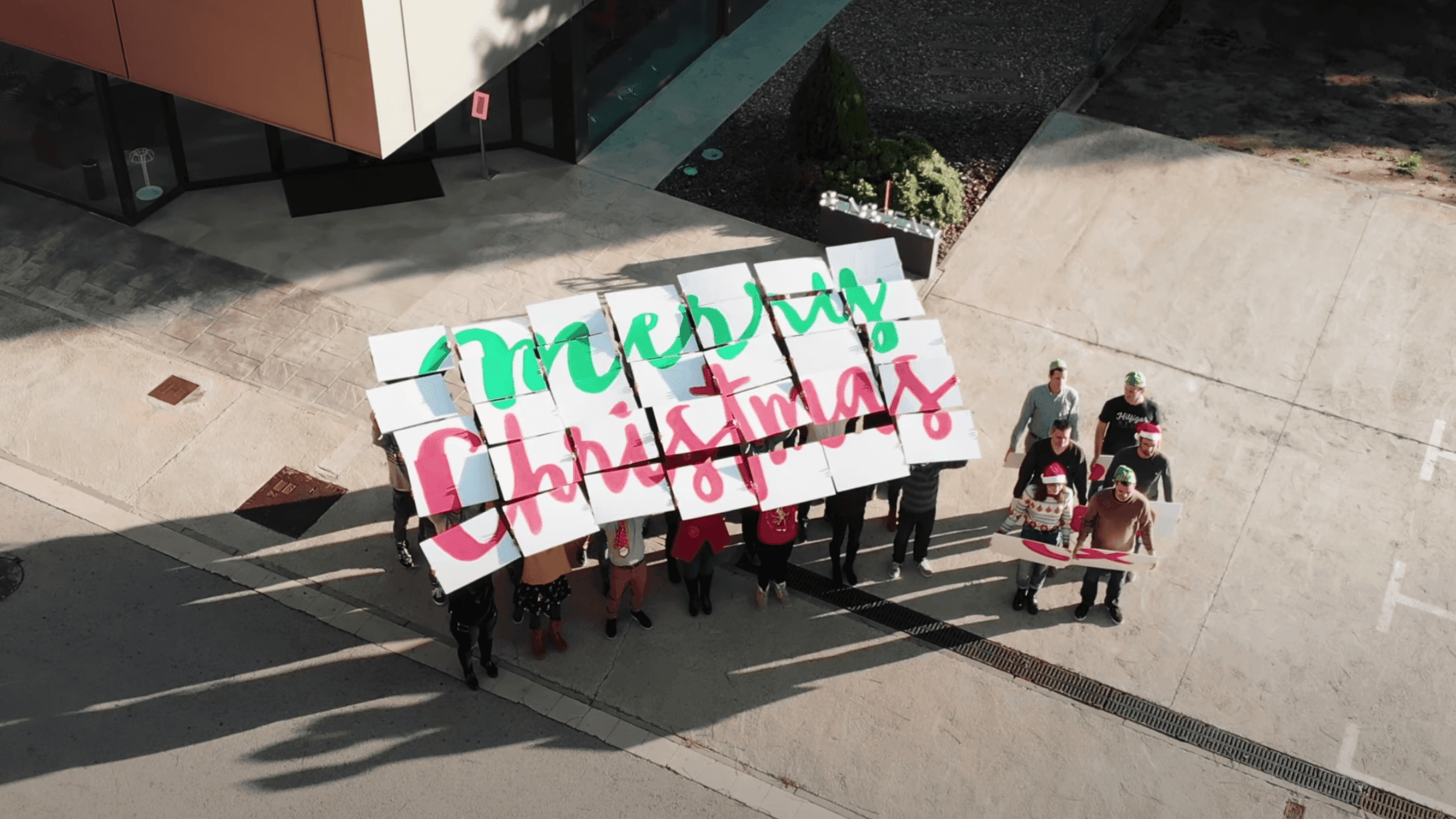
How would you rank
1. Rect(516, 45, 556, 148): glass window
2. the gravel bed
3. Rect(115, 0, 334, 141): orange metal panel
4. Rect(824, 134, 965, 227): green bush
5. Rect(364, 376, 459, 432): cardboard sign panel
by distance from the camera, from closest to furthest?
Rect(364, 376, 459, 432): cardboard sign panel
Rect(115, 0, 334, 141): orange metal panel
Rect(824, 134, 965, 227): green bush
Rect(516, 45, 556, 148): glass window
the gravel bed

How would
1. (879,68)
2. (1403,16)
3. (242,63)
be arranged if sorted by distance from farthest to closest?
(1403,16), (879,68), (242,63)

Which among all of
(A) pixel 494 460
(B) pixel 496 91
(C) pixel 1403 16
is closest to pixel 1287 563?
(A) pixel 494 460

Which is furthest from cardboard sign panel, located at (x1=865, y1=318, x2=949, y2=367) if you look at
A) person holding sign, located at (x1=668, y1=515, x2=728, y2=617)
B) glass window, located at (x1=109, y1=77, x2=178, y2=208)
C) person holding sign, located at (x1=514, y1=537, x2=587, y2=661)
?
glass window, located at (x1=109, y1=77, x2=178, y2=208)

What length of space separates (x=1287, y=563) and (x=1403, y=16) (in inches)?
512

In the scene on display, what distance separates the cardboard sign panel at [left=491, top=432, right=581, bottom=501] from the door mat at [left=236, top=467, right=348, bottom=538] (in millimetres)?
2693

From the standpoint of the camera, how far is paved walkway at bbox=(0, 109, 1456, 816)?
998 centimetres

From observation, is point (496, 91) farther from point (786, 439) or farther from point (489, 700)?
point (489, 700)

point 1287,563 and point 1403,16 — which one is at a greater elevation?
point 1403,16

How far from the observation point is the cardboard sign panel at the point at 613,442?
990cm

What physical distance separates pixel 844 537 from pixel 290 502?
16.7ft

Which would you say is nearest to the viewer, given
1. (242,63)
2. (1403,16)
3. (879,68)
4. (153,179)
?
(242,63)

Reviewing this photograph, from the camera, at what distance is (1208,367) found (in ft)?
44.3

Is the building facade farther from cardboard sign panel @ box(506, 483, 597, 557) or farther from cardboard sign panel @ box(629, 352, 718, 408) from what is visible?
cardboard sign panel @ box(506, 483, 597, 557)

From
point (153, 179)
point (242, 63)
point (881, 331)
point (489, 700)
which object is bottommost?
point (489, 700)
